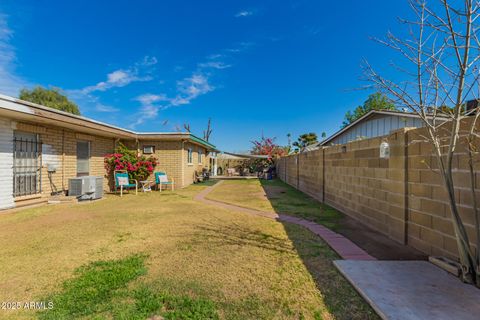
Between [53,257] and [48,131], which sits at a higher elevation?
[48,131]

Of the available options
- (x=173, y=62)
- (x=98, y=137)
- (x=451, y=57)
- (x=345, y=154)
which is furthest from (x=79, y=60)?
(x=451, y=57)

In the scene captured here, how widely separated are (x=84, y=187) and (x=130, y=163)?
3199mm

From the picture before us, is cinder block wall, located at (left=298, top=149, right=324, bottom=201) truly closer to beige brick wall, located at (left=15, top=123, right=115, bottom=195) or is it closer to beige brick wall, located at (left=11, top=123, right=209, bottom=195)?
beige brick wall, located at (left=11, top=123, right=209, bottom=195)

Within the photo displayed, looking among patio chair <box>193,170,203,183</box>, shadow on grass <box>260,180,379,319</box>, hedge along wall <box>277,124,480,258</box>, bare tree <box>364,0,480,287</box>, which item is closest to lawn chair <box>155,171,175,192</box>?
patio chair <box>193,170,203,183</box>

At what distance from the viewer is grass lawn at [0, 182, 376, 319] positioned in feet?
7.40

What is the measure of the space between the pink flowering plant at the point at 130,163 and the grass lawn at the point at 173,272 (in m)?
→ 6.43

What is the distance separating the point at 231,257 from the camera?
3.53 m

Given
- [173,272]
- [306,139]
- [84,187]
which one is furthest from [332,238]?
[306,139]

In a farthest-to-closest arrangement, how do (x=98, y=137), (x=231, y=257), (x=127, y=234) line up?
1. (x=98, y=137)
2. (x=127, y=234)
3. (x=231, y=257)

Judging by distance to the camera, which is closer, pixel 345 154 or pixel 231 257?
pixel 231 257

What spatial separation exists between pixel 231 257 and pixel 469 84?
141 inches

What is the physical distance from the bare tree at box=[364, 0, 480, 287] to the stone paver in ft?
1.04

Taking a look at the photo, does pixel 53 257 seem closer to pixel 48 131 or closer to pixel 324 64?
pixel 48 131

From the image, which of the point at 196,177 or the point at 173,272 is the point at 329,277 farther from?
the point at 196,177
